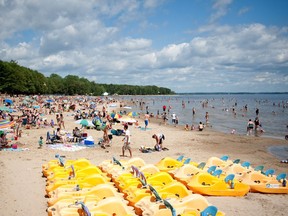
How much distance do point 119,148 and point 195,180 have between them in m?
8.27

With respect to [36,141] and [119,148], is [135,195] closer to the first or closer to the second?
[119,148]

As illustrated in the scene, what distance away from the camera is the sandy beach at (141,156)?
8.87m

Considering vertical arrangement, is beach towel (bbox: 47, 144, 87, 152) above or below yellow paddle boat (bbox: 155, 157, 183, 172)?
below

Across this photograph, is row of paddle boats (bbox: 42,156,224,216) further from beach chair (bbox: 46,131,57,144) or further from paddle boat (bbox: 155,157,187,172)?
beach chair (bbox: 46,131,57,144)

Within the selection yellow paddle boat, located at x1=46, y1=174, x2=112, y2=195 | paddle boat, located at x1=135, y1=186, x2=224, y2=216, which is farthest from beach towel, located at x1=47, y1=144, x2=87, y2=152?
A: paddle boat, located at x1=135, y1=186, x2=224, y2=216

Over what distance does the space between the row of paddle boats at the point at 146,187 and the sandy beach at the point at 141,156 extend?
0.49 m

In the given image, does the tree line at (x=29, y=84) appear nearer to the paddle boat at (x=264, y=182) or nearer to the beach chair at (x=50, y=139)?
the beach chair at (x=50, y=139)

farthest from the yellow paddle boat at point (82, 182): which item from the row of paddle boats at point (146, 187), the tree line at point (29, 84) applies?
the tree line at point (29, 84)

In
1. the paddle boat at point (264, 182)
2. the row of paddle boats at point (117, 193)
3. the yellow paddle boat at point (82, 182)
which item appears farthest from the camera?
the paddle boat at point (264, 182)

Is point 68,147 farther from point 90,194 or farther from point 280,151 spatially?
point 280,151

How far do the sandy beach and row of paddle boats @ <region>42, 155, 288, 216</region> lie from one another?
19.1 inches

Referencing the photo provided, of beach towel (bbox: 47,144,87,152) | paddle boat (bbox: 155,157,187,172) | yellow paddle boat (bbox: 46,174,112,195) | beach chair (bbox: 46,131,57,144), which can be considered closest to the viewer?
yellow paddle boat (bbox: 46,174,112,195)

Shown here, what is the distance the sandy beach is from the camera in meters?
8.87

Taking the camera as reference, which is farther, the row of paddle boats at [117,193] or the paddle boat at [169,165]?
the paddle boat at [169,165]
